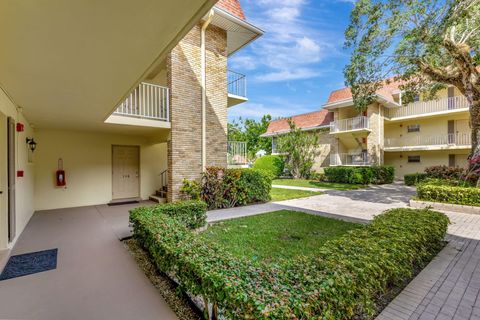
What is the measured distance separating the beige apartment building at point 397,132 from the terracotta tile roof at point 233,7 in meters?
11.9

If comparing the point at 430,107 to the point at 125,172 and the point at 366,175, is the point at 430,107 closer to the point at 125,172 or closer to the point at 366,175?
the point at 366,175

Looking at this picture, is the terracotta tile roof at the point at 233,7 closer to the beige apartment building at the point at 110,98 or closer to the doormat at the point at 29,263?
the beige apartment building at the point at 110,98

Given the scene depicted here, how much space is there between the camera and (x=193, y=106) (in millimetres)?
8523

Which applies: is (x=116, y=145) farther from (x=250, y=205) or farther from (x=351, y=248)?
(x=351, y=248)

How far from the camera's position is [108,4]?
6.03 ft

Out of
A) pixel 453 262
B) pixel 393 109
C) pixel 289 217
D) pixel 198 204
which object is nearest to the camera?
pixel 453 262

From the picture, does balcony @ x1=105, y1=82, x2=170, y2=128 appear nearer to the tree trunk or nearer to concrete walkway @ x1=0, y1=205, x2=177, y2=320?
concrete walkway @ x1=0, y1=205, x2=177, y2=320

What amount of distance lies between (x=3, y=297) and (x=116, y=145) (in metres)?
7.63

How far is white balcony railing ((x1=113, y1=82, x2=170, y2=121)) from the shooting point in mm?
7668

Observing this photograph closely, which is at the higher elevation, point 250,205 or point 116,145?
point 116,145

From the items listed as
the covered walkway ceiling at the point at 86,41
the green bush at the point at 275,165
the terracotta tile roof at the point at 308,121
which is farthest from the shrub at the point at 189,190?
the terracotta tile roof at the point at 308,121

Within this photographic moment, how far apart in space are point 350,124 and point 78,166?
18.7m

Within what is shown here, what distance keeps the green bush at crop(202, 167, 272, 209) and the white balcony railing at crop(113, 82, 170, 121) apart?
272 centimetres

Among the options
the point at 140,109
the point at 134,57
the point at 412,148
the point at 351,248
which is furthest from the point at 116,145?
the point at 412,148
